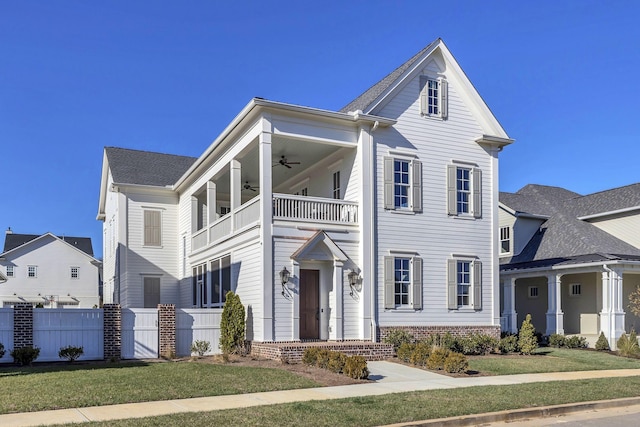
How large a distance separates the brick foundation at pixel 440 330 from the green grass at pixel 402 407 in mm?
6334

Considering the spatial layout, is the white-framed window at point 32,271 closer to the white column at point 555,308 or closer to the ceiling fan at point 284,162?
the ceiling fan at point 284,162

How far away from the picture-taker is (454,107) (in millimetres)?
21406

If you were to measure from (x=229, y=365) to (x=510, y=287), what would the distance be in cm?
1500

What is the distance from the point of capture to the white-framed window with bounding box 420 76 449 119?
20.8m

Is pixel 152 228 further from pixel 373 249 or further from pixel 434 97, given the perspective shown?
pixel 434 97

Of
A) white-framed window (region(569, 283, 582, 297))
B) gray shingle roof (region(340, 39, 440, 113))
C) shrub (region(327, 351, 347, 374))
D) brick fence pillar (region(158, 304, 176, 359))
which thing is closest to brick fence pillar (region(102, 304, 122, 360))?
brick fence pillar (region(158, 304, 176, 359))

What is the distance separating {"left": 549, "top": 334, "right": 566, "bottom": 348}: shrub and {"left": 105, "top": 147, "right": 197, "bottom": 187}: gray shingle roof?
17.8m

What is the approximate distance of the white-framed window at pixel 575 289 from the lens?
87.5 feet

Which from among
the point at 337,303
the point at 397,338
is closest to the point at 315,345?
the point at 337,303

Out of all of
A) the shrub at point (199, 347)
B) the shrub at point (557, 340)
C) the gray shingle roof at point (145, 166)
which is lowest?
the shrub at point (557, 340)

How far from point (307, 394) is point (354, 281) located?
7.54 m

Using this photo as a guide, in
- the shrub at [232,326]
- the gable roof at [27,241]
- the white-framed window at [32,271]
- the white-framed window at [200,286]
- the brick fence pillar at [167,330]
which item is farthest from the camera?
the gable roof at [27,241]

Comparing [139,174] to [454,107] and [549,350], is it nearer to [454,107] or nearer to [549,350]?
[454,107]

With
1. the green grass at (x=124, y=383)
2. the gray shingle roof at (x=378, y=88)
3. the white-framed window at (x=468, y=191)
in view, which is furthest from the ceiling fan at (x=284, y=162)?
the green grass at (x=124, y=383)
